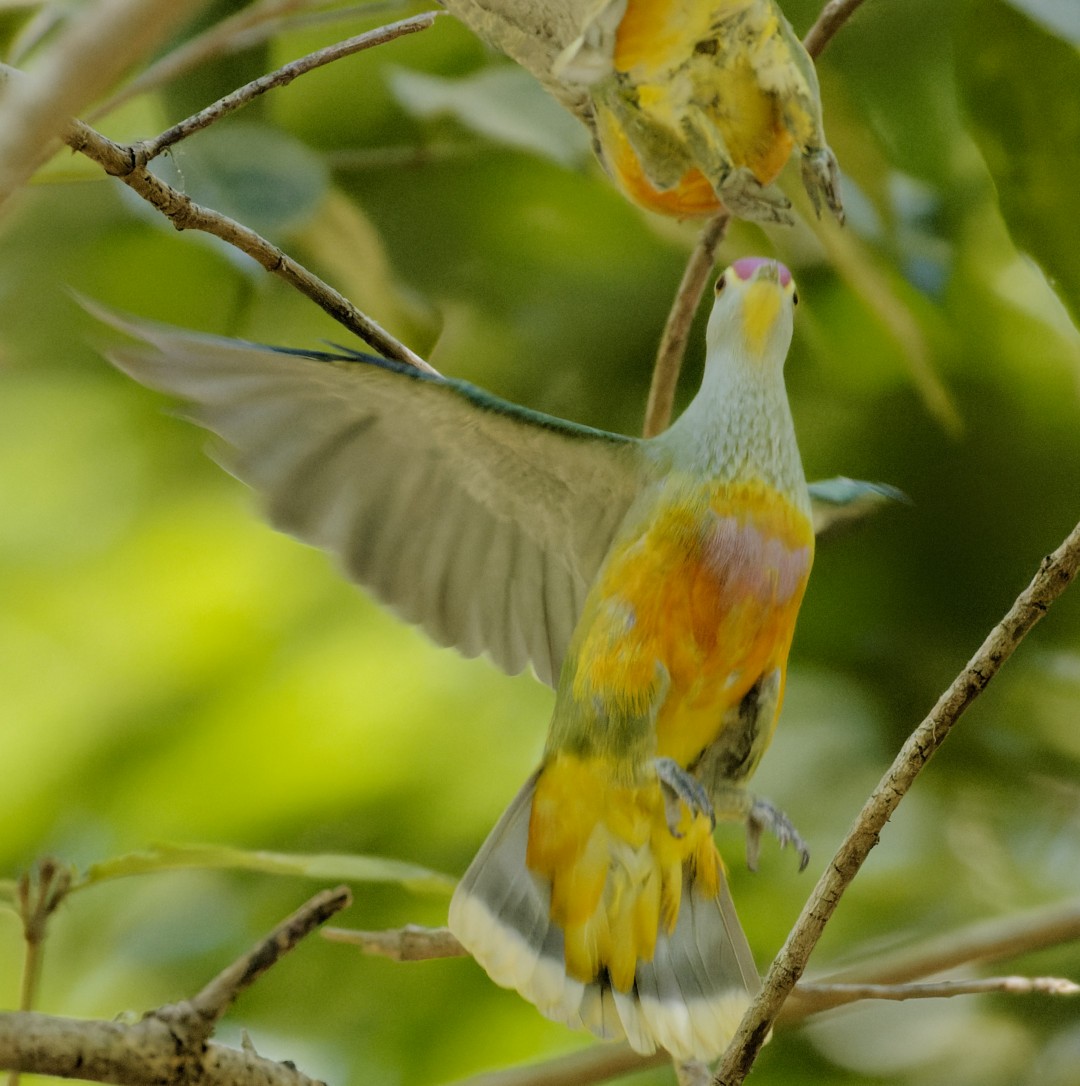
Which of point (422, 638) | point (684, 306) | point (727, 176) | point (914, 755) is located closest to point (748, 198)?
point (727, 176)

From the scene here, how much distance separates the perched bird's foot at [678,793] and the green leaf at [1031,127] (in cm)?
32

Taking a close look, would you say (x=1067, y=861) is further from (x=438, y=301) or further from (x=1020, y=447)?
(x=438, y=301)

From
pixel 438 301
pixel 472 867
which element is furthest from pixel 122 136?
pixel 472 867

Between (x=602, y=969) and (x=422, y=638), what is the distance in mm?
550

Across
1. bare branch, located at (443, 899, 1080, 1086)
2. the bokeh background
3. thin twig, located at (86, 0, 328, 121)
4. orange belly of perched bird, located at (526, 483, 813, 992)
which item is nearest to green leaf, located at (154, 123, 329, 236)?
thin twig, located at (86, 0, 328, 121)

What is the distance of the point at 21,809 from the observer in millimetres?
1167

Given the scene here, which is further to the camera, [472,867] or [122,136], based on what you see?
[122,136]

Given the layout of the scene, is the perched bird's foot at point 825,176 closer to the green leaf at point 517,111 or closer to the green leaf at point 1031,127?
the green leaf at point 1031,127

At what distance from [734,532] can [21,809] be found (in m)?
0.85

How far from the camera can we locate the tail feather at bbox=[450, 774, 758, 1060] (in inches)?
23.6

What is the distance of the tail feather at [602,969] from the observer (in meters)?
0.60

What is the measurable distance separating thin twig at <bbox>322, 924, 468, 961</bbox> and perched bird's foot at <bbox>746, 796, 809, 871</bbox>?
152 millimetres

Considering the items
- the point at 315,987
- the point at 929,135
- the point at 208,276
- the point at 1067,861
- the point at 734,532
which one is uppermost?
the point at 929,135

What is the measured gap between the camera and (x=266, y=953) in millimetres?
419
